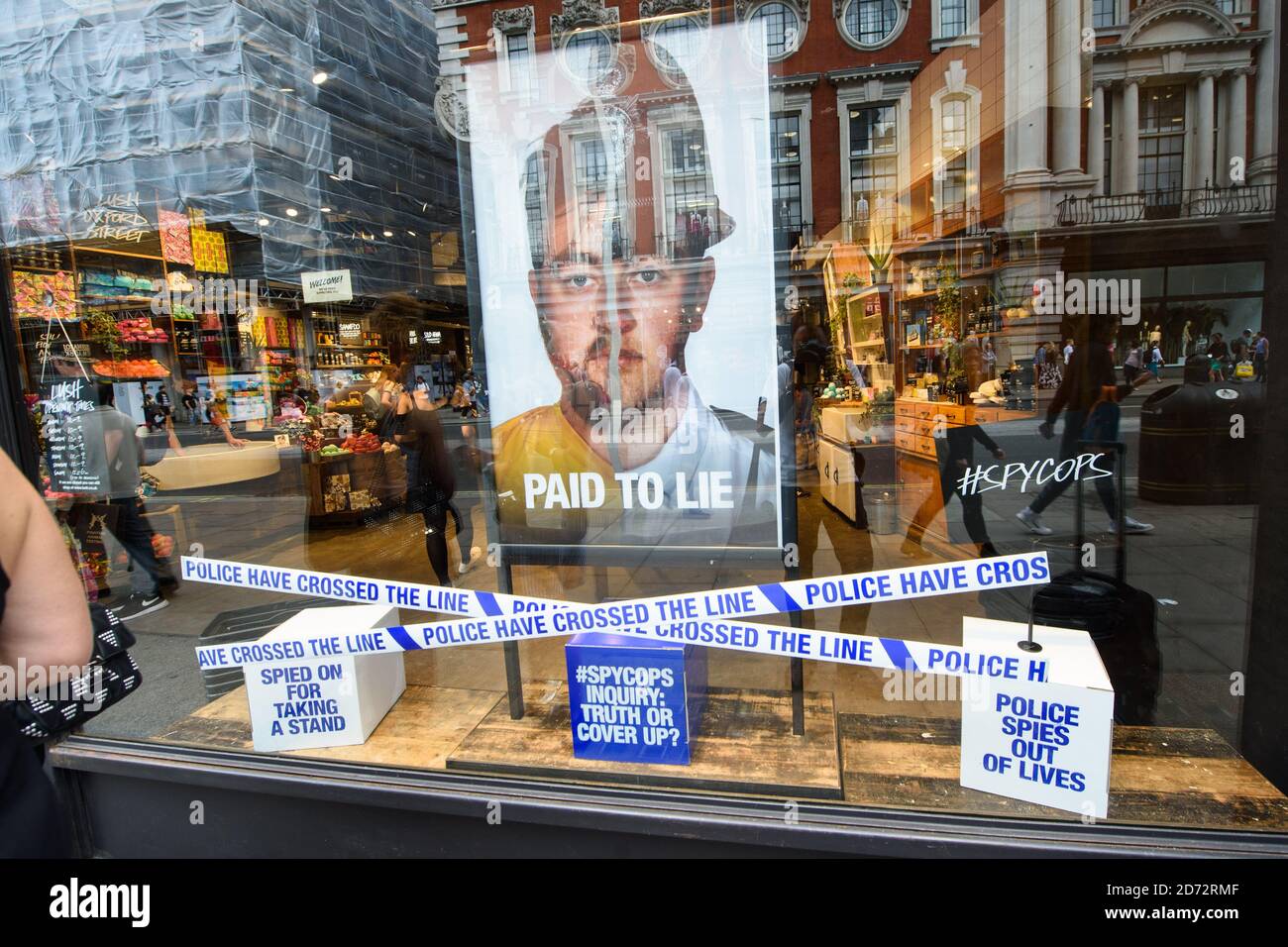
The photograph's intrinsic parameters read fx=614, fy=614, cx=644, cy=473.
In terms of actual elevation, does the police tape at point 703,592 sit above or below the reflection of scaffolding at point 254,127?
below

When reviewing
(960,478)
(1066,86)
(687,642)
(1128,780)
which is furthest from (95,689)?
(1066,86)

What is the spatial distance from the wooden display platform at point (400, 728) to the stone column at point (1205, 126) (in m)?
4.95

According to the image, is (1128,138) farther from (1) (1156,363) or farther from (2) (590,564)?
(2) (590,564)

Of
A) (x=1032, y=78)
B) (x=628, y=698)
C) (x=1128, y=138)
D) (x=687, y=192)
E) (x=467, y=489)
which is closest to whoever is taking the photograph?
(x=628, y=698)

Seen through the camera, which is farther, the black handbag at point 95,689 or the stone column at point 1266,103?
the stone column at point 1266,103

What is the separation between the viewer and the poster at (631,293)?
2.40 metres

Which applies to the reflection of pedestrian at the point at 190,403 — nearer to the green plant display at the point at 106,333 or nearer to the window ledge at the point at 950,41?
A: the green plant display at the point at 106,333

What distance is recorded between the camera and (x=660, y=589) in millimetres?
5176

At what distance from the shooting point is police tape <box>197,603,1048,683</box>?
202 cm

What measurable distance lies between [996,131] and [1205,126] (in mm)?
8919

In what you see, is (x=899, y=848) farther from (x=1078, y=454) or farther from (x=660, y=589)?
(x=1078, y=454)

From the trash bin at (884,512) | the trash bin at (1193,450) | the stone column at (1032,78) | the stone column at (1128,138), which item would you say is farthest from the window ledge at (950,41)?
the trash bin at (884,512)

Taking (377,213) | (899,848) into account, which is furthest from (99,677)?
(377,213)

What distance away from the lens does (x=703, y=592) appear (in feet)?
7.46
